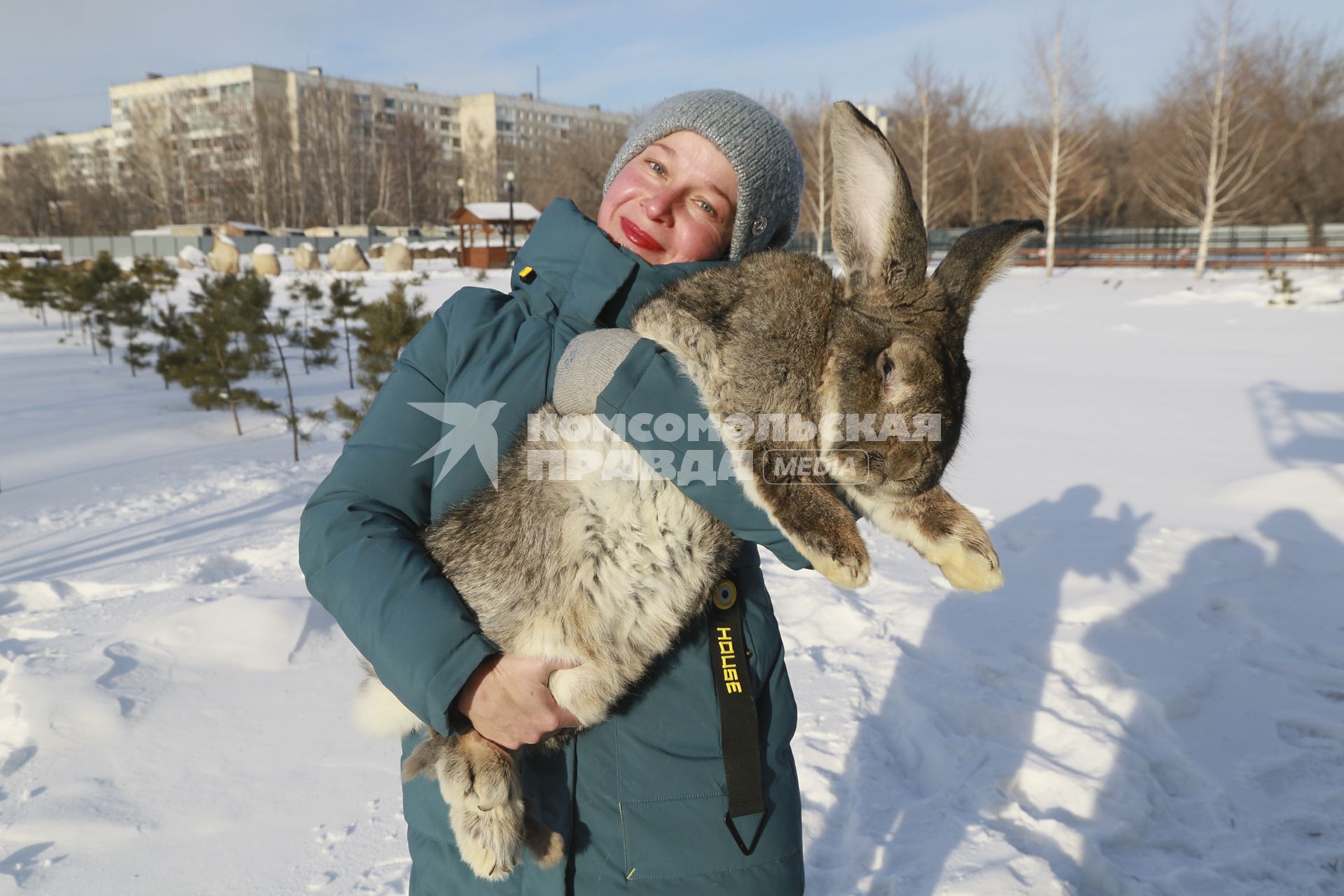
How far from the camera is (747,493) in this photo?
173 centimetres

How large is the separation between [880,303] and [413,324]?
7885 millimetres

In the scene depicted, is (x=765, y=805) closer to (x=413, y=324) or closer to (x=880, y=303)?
(x=880, y=303)

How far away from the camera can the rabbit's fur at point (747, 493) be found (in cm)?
175

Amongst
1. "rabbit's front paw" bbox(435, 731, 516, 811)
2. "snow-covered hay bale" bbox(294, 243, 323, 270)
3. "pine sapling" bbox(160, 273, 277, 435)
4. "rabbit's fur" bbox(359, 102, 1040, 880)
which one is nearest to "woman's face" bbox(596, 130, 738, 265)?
"rabbit's fur" bbox(359, 102, 1040, 880)

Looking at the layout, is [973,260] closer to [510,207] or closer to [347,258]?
[347,258]

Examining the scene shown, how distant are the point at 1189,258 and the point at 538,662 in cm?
4399

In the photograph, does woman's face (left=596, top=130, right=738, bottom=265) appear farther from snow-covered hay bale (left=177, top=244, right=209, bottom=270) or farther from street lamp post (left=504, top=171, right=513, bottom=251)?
snow-covered hay bale (left=177, top=244, right=209, bottom=270)

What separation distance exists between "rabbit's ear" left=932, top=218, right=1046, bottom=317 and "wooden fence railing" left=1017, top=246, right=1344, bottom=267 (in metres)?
33.8

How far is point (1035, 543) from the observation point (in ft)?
22.0

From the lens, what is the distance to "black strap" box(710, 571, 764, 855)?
5.83 ft

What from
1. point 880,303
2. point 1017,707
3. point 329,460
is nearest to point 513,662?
point 880,303

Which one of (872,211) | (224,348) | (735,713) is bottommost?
(735,713)

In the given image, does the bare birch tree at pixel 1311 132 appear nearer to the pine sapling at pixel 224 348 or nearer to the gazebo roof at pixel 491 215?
the gazebo roof at pixel 491 215

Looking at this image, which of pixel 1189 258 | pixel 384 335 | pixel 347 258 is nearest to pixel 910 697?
pixel 384 335
